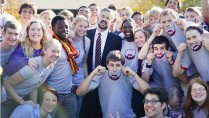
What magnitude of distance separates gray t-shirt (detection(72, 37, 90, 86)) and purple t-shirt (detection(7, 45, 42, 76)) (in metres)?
1.17

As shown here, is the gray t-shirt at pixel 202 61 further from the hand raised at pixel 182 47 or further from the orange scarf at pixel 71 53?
the orange scarf at pixel 71 53

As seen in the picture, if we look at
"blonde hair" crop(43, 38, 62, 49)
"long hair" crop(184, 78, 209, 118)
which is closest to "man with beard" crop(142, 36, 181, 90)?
"long hair" crop(184, 78, 209, 118)

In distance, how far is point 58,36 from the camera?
657 cm

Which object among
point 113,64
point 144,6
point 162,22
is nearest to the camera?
point 113,64

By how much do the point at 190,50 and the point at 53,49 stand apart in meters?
2.13

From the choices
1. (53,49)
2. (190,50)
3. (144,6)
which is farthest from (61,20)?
(144,6)

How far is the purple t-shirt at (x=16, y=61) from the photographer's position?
5805mm

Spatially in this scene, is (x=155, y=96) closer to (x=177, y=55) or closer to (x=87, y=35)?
(x=177, y=55)

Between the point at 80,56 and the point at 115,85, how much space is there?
0.94 meters

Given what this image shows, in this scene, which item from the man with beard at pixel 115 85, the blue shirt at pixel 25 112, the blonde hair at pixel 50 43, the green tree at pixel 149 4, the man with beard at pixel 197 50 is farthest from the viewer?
the green tree at pixel 149 4

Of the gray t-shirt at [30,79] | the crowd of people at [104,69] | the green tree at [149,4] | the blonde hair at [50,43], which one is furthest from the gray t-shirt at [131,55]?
the green tree at [149,4]

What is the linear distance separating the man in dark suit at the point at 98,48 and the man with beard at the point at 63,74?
0.35 metres

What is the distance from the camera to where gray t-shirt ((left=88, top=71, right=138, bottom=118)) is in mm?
6312

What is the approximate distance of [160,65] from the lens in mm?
6480
